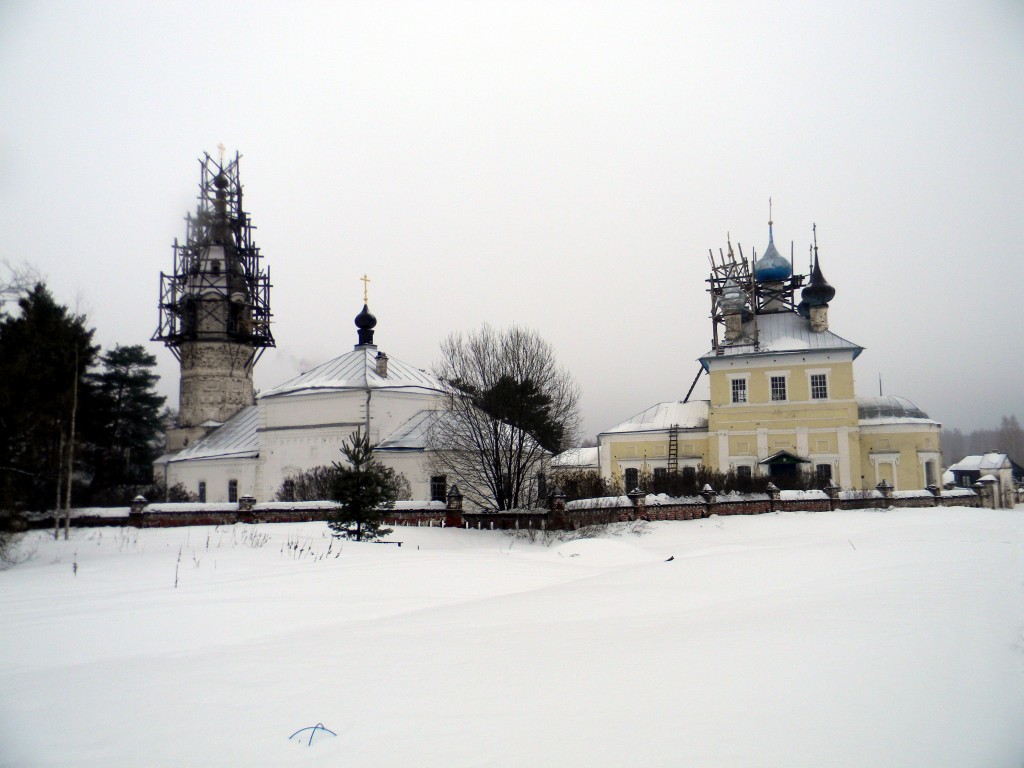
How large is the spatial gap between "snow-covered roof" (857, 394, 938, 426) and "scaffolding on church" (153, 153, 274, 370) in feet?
109

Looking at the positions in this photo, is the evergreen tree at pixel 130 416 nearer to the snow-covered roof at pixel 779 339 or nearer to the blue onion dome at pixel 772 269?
the snow-covered roof at pixel 779 339

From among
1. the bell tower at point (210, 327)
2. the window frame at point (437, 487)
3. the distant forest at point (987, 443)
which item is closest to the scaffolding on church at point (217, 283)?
the bell tower at point (210, 327)

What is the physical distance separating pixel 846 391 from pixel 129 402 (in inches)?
1576

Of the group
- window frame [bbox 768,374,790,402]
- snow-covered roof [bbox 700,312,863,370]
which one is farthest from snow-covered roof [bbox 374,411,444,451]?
window frame [bbox 768,374,790,402]

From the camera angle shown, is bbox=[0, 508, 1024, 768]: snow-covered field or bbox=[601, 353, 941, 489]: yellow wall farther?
bbox=[601, 353, 941, 489]: yellow wall

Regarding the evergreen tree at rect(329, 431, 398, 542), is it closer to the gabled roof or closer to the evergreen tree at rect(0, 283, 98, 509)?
the evergreen tree at rect(0, 283, 98, 509)

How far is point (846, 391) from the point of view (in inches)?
1374

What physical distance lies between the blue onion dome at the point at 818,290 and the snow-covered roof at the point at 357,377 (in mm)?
20680

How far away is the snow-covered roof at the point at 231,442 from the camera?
35.8m

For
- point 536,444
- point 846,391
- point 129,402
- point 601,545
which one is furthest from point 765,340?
point 129,402

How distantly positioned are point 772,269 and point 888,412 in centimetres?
1099

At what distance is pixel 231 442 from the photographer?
123 ft

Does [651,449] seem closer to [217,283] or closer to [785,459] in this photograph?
[785,459]

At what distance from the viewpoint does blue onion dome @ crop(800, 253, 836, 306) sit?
38.4m
